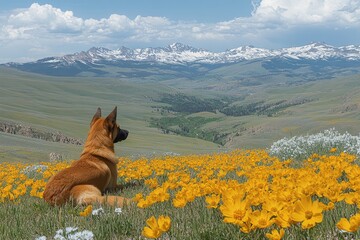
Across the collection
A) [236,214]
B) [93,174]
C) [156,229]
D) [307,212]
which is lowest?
[93,174]

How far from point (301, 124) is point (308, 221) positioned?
183704 millimetres

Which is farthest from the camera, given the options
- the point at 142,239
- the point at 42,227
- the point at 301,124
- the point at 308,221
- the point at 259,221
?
the point at 301,124

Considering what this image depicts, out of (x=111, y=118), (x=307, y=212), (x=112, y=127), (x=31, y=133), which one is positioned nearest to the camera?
(x=307, y=212)

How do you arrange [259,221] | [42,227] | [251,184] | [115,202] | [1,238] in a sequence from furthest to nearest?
[115,202]
[251,184]
[42,227]
[1,238]
[259,221]

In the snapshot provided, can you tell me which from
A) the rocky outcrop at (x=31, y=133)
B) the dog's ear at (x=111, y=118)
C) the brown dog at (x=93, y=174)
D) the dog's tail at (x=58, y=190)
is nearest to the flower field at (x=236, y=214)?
the dog's tail at (x=58, y=190)

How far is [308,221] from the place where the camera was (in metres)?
3.06

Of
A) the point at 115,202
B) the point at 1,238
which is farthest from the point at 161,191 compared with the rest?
the point at 1,238

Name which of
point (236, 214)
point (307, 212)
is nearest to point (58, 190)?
point (236, 214)

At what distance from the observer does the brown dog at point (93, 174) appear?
736 cm

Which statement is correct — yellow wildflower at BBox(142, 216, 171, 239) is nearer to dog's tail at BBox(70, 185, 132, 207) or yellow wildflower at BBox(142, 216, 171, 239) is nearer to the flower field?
the flower field

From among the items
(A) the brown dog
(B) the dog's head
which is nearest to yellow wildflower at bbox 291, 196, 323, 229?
(A) the brown dog

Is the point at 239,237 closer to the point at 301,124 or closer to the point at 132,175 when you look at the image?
the point at 132,175

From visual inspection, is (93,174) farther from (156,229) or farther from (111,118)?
(156,229)

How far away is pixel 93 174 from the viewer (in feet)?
27.9
